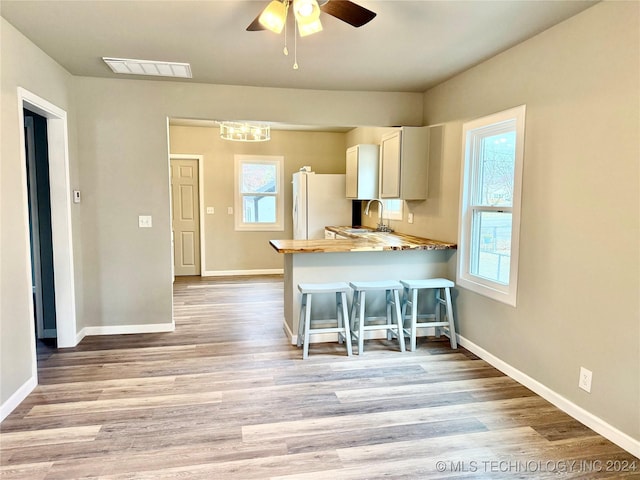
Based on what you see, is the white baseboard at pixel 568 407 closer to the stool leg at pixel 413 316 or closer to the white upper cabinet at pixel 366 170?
the stool leg at pixel 413 316

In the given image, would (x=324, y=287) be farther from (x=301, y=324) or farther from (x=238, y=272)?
(x=238, y=272)

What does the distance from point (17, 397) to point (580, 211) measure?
12.2ft

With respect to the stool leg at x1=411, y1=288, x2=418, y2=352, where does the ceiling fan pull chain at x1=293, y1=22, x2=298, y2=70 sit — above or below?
above

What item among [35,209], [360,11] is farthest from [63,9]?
[35,209]

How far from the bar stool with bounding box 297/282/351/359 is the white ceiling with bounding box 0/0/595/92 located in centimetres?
187

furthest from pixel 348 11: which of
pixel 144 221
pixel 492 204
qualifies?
pixel 144 221

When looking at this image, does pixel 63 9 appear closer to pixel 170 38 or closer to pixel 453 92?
pixel 170 38

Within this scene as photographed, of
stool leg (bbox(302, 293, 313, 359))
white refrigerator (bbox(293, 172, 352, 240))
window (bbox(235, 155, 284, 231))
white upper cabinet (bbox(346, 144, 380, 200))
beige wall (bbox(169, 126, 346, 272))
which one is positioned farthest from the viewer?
window (bbox(235, 155, 284, 231))

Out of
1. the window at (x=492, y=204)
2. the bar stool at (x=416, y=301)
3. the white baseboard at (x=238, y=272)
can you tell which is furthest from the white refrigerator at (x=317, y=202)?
the window at (x=492, y=204)

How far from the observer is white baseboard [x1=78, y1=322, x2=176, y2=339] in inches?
153

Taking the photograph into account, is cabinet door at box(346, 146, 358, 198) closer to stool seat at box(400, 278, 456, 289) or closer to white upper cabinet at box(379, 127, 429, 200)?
white upper cabinet at box(379, 127, 429, 200)

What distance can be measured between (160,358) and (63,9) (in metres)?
2.58

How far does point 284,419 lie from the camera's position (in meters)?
2.41

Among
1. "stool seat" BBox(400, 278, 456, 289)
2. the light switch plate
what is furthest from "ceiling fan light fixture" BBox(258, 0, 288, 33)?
the light switch plate
